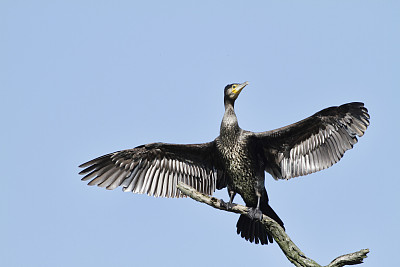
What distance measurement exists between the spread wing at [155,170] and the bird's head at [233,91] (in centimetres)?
97

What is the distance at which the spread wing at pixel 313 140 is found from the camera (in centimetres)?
902

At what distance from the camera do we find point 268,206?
9484mm

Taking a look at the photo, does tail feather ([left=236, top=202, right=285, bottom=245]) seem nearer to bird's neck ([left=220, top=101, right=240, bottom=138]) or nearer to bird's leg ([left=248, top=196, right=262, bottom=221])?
bird's leg ([left=248, top=196, right=262, bottom=221])

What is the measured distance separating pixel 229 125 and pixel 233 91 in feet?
2.61

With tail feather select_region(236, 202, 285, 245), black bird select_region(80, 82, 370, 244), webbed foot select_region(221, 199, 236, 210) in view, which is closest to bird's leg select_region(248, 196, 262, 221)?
black bird select_region(80, 82, 370, 244)

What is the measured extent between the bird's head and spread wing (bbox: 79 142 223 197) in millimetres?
973

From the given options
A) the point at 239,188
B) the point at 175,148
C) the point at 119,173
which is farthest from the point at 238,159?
the point at 119,173

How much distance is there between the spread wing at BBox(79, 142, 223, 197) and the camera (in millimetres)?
9953

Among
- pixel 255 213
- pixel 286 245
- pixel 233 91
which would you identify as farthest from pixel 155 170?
pixel 286 245

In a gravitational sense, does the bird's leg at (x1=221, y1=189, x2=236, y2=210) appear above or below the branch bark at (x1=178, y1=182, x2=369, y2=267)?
above

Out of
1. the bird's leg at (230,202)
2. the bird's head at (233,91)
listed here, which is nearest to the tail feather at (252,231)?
the bird's leg at (230,202)

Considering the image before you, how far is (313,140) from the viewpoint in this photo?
938 cm

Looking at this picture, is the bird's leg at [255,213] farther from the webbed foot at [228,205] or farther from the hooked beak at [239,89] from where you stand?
the hooked beak at [239,89]

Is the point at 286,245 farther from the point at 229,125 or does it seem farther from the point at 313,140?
the point at 229,125
